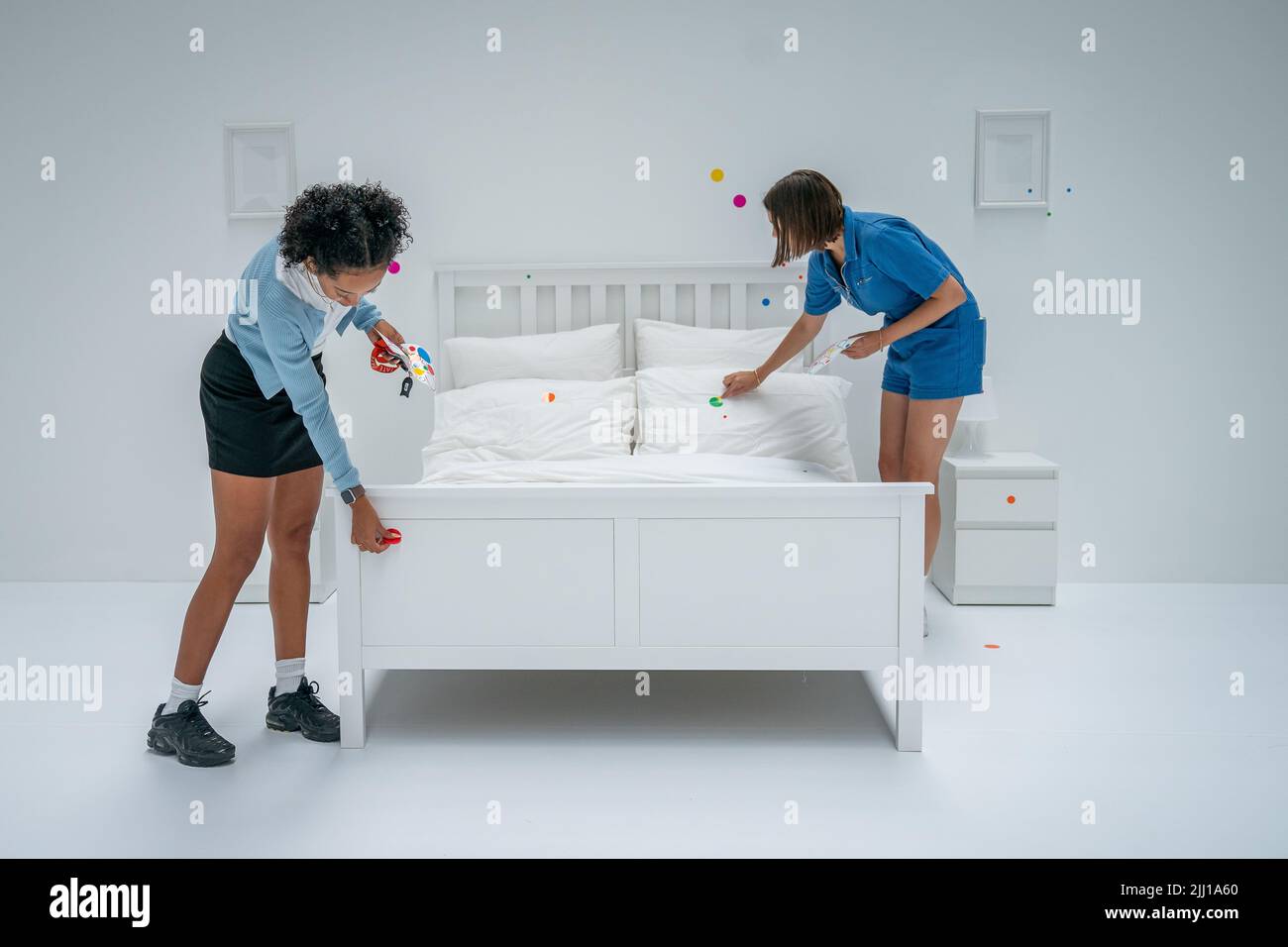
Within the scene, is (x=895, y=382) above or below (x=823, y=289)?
below

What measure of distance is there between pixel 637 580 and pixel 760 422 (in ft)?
2.53

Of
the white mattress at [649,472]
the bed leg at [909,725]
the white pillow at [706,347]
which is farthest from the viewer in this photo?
the white pillow at [706,347]

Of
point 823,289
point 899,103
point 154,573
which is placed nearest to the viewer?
point 823,289

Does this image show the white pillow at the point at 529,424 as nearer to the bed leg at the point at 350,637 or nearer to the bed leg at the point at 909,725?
the bed leg at the point at 350,637

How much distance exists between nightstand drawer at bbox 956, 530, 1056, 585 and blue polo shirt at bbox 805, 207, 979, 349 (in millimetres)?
867

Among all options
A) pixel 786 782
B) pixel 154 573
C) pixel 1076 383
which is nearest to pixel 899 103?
pixel 1076 383

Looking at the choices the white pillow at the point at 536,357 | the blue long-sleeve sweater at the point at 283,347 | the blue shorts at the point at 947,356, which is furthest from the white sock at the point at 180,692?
the blue shorts at the point at 947,356

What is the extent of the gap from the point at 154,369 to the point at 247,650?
1.35 meters

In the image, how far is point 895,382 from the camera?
9.64 ft

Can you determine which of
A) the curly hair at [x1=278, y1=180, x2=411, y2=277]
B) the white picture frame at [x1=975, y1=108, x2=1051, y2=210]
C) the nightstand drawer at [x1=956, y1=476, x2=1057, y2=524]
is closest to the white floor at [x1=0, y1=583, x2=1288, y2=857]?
the nightstand drawer at [x1=956, y1=476, x2=1057, y2=524]

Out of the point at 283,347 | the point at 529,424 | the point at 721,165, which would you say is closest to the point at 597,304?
the point at 721,165

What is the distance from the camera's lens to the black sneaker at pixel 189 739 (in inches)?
84.8

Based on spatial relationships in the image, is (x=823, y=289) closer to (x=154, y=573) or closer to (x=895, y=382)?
(x=895, y=382)

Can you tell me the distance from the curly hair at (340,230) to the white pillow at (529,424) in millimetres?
857
